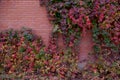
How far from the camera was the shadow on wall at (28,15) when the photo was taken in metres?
6.68

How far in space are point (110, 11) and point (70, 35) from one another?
1.02 m

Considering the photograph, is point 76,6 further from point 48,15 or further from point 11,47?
point 11,47

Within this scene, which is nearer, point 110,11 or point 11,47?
point 110,11

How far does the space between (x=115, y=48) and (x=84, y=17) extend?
0.99 meters

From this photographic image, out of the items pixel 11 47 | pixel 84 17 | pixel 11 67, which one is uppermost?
pixel 84 17

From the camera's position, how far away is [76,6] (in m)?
6.34

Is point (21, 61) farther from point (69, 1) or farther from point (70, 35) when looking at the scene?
point (69, 1)

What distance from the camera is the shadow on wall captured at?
668 centimetres

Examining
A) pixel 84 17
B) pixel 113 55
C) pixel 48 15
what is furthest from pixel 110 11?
pixel 48 15

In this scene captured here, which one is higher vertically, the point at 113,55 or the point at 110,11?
the point at 110,11

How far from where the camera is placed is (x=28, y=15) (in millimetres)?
6707

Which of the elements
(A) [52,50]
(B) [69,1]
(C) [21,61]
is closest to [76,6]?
(B) [69,1]

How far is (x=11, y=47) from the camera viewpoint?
661cm

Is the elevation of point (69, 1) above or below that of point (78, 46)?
above
